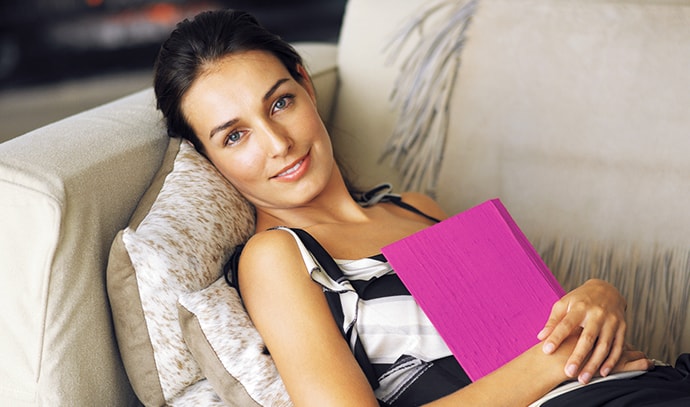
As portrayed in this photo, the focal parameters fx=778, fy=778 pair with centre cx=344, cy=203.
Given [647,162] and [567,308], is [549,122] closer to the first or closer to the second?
[647,162]

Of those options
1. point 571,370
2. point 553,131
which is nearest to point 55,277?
point 571,370

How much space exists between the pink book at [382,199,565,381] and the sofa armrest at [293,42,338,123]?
64cm

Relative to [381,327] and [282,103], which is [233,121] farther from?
[381,327]

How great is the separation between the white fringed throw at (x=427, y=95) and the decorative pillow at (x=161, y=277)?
0.64 meters

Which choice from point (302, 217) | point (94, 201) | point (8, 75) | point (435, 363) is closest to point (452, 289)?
point (435, 363)

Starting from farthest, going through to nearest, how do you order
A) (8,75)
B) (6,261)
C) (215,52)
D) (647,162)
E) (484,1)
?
(8,75) → (484,1) → (647,162) → (215,52) → (6,261)

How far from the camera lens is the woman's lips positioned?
45.2 inches

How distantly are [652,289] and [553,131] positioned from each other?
351 millimetres

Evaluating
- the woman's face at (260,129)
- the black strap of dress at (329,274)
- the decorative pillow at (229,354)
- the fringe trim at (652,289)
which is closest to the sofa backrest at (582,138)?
the fringe trim at (652,289)

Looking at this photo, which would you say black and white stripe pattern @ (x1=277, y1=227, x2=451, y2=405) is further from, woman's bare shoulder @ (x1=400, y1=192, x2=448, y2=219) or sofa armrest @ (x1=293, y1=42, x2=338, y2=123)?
sofa armrest @ (x1=293, y1=42, x2=338, y2=123)

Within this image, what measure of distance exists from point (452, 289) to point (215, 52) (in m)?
0.48

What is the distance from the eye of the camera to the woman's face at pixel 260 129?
1.11m

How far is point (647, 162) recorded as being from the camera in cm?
145

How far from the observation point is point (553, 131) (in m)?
1.53
